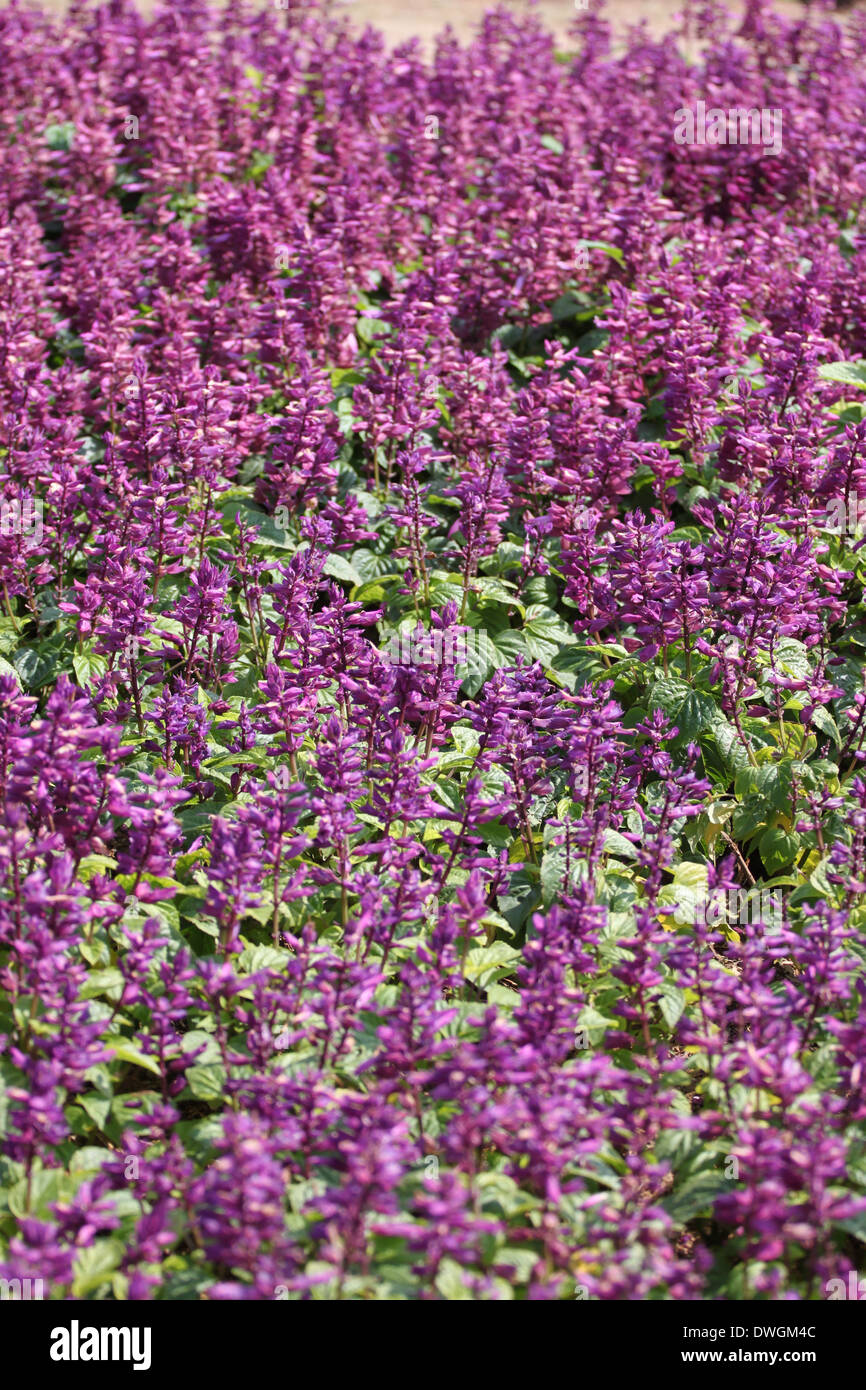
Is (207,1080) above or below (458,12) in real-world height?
below

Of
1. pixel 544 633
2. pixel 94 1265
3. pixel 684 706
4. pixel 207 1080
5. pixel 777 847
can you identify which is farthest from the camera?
pixel 544 633

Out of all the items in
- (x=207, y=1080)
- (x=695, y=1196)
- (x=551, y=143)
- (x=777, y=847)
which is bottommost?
(x=695, y=1196)

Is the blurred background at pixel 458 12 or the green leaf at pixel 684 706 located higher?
the blurred background at pixel 458 12

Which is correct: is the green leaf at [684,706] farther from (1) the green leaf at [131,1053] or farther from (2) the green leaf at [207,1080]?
(1) the green leaf at [131,1053]

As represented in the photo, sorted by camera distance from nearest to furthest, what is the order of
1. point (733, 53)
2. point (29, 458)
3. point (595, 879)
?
point (595, 879), point (29, 458), point (733, 53)

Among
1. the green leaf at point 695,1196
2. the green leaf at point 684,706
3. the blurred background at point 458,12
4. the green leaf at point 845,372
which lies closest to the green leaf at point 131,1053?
the green leaf at point 695,1196

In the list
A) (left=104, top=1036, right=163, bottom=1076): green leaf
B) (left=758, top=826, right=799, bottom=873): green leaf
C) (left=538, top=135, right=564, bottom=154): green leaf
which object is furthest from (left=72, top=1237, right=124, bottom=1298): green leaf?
(left=538, top=135, right=564, bottom=154): green leaf

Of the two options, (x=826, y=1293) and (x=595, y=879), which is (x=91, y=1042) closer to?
(x=595, y=879)

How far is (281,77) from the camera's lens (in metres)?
11.1

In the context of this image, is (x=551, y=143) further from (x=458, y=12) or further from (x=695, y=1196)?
(x=695, y=1196)

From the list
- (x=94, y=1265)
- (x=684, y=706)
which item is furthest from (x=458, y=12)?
(x=94, y=1265)

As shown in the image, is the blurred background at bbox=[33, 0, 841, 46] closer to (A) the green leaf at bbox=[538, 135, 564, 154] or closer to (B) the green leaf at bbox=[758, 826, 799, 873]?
(A) the green leaf at bbox=[538, 135, 564, 154]
